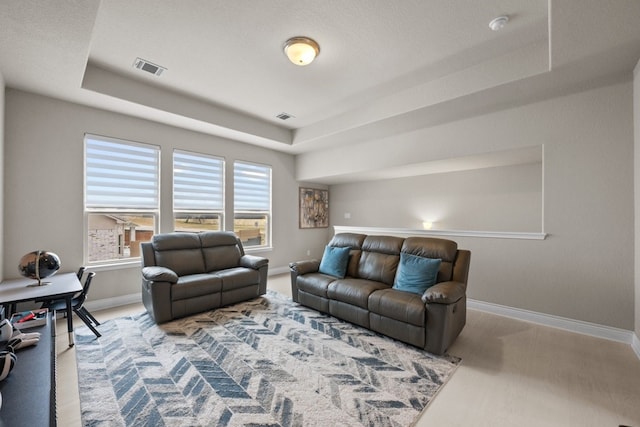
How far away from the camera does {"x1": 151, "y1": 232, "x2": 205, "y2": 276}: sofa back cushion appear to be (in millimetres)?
3734

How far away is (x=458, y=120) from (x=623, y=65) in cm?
156

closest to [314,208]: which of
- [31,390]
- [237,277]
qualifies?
[237,277]

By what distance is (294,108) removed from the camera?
14.5 ft

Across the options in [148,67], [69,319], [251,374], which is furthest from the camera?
[148,67]

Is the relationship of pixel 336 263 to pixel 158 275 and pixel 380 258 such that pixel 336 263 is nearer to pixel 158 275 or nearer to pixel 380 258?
pixel 380 258

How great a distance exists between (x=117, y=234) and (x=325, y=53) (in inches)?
152

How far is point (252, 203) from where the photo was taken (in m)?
5.58

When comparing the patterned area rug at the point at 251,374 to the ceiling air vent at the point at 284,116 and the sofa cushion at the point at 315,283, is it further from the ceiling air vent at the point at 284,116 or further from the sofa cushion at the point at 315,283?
the ceiling air vent at the point at 284,116

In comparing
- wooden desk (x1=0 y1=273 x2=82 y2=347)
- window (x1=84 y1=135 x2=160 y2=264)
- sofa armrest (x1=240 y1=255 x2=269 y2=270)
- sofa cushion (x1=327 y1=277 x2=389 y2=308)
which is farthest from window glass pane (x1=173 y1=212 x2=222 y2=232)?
sofa cushion (x1=327 y1=277 x2=389 y2=308)

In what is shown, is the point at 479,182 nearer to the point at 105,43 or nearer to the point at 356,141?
the point at 356,141

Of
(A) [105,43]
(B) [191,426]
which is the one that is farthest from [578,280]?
(A) [105,43]

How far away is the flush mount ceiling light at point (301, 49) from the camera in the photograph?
267cm

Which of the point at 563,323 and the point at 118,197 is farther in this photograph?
the point at 118,197

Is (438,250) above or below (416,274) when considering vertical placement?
above
